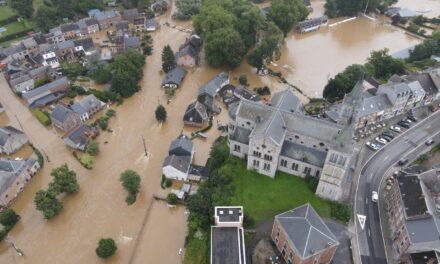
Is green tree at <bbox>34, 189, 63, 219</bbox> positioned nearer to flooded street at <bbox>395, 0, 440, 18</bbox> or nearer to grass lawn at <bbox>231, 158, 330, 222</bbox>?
grass lawn at <bbox>231, 158, 330, 222</bbox>

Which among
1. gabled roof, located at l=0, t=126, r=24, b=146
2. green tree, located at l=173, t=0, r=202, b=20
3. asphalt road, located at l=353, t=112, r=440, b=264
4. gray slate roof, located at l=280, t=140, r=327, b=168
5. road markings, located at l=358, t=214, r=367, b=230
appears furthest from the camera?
green tree, located at l=173, t=0, r=202, b=20

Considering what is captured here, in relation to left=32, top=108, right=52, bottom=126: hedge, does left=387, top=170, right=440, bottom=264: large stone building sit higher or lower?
higher

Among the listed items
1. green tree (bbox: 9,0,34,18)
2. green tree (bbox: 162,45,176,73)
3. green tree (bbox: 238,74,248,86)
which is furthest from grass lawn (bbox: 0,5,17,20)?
green tree (bbox: 238,74,248,86)

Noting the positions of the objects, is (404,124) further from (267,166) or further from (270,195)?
(270,195)

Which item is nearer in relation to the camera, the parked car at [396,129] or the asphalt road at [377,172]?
the asphalt road at [377,172]

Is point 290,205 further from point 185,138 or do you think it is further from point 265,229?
point 185,138

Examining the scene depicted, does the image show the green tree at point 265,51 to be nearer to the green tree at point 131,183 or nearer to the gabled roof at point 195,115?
the gabled roof at point 195,115

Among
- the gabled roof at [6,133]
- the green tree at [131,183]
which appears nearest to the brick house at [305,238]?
the green tree at [131,183]
